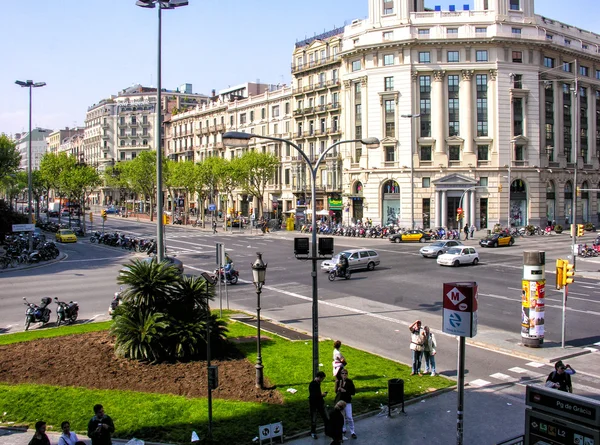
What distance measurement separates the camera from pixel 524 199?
223ft

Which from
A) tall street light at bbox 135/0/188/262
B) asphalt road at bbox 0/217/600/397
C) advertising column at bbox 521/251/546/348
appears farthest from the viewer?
tall street light at bbox 135/0/188/262

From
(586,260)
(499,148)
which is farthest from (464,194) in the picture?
(586,260)

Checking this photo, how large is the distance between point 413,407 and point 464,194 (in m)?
52.9

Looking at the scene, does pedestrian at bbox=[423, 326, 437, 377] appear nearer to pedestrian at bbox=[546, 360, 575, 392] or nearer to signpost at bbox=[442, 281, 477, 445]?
pedestrian at bbox=[546, 360, 575, 392]

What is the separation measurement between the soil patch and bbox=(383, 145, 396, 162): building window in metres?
55.1

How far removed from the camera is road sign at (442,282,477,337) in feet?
33.0

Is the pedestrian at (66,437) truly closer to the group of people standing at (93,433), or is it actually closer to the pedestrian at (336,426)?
the group of people standing at (93,433)

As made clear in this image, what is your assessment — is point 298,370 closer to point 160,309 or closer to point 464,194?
point 160,309

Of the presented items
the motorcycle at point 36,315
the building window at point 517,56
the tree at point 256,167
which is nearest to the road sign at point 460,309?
the motorcycle at point 36,315

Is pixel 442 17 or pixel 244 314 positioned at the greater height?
pixel 442 17

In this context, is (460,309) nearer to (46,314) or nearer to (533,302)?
(533,302)

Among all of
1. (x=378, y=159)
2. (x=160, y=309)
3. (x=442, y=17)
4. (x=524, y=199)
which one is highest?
(x=442, y=17)

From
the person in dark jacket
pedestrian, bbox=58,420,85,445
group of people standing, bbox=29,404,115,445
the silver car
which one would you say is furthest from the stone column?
pedestrian, bbox=58,420,85,445

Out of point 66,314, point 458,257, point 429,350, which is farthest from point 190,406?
point 458,257
